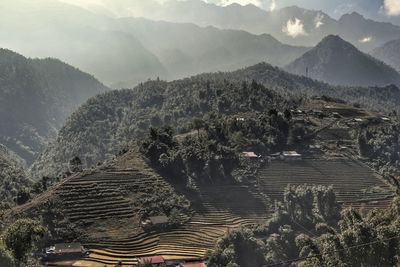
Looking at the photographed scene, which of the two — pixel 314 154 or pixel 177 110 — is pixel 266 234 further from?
pixel 177 110

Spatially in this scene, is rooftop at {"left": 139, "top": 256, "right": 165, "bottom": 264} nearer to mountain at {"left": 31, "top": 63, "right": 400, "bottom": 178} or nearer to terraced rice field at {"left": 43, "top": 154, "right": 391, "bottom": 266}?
terraced rice field at {"left": 43, "top": 154, "right": 391, "bottom": 266}

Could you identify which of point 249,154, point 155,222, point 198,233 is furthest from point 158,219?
point 249,154

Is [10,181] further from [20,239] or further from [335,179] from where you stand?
[20,239]

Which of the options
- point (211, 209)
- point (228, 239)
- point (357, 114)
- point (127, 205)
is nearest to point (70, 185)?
point (127, 205)

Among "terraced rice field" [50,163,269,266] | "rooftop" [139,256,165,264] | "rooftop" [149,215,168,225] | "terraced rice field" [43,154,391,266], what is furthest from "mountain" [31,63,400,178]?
"rooftop" [139,256,165,264]

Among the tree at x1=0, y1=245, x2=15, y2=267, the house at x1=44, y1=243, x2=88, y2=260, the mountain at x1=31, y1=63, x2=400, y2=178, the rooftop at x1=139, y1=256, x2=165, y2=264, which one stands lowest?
the rooftop at x1=139, y1=256, x2=165, y2=264

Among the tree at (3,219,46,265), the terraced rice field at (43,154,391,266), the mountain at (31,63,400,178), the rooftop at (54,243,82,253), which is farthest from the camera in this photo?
the mountain at (31,63,400,178)

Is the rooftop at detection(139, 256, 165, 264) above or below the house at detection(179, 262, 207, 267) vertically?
above

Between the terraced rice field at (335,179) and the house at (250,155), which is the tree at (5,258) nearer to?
the terraced rice field at (335,179)
